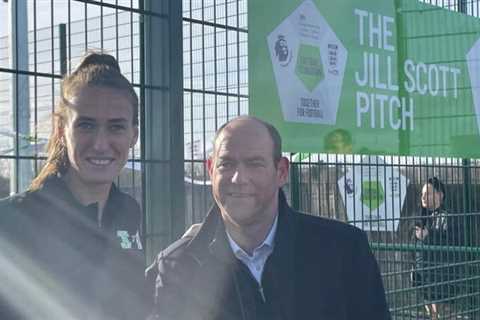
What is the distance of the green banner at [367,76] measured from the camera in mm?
4680

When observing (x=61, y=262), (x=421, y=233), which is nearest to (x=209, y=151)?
(x=61, y=262)

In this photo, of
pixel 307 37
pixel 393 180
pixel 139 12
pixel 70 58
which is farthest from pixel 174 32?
pixel 393 180

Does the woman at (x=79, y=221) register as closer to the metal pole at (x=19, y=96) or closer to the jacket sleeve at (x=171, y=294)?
the jacket sleeve at (x=171, y=294)

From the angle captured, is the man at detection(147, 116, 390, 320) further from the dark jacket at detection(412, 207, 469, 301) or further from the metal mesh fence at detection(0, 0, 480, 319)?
the dark jacket at detection(412, 207, 469, 301)

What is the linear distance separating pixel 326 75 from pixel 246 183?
220 cm

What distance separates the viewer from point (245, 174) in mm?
2979

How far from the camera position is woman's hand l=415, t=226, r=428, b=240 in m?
6.08

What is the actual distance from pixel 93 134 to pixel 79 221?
0.30 meters

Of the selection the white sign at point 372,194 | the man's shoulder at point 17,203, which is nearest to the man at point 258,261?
the man's shoulder at point 17,203

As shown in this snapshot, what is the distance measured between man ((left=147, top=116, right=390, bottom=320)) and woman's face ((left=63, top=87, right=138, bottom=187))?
0.43 metres

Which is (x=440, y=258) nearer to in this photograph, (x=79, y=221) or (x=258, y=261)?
(x=258, y=261)

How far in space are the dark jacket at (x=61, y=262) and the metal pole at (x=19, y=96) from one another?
70 cm

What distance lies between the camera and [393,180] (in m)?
5.70

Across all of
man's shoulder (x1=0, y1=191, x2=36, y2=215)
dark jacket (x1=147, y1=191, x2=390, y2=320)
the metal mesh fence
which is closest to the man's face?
dark jacket (x1=147, y1=191, x2=390, y2=320)
